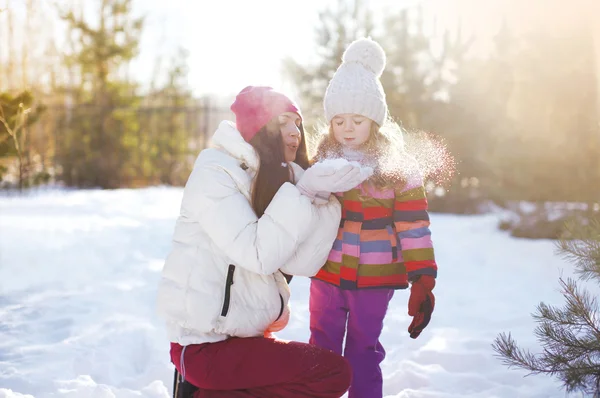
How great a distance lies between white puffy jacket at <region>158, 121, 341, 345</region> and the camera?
7.15 ft

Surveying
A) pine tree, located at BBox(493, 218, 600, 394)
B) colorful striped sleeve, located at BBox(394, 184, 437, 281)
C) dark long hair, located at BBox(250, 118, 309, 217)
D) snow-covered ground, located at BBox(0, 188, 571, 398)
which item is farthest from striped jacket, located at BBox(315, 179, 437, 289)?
snow-covered ground, located at BBox(0, 188, 571, 398)

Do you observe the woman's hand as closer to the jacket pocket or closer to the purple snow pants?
the jacket pocket

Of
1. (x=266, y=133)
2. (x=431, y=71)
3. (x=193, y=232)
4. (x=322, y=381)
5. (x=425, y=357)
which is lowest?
(x=425, y=357)

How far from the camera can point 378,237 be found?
2580 millimetres

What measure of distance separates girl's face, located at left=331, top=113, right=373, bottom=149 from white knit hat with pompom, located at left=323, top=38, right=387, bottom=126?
3 centimetres

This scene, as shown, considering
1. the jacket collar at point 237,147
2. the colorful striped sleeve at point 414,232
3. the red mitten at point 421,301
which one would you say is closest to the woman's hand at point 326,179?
the jacket collar at point 237,147

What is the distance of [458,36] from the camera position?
11.5m

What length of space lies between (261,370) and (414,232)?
853 mm

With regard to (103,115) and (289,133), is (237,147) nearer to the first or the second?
(289,133)

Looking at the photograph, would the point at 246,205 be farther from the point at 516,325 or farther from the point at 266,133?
the point at 516,325

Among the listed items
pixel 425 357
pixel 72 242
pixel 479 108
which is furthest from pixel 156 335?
pixel 479 108

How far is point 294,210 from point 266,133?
0.38 metres

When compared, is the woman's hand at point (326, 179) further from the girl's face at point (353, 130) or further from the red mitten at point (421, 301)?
the red mitten at point (421, 301)

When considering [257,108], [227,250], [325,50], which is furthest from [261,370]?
[325,50]
